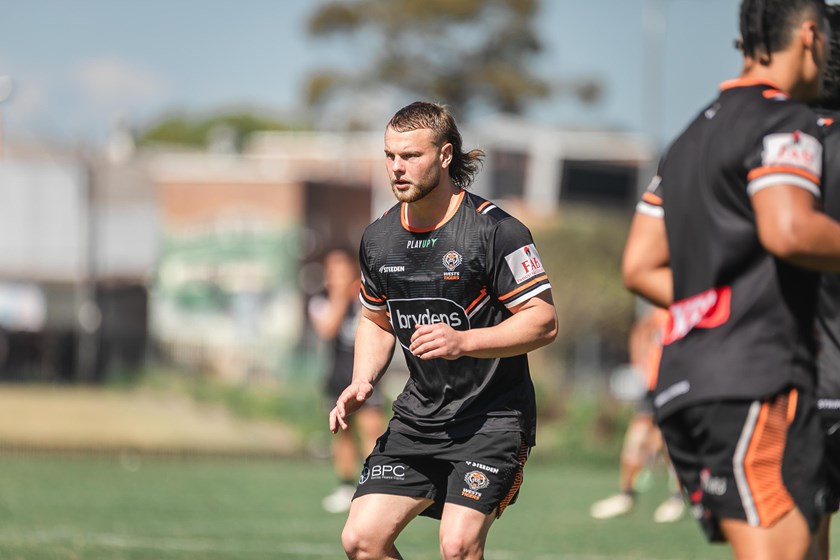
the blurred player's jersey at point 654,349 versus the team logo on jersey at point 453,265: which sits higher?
the team logo on jersey at point 453,265

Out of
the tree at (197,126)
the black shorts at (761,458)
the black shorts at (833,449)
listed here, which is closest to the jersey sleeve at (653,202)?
the black shorts at (761,458)

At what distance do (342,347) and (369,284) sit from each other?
26.8 ft

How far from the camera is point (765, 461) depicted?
13.1 ft

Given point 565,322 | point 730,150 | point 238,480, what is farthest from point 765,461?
point 565,322

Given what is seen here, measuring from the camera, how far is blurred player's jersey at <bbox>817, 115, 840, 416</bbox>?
4574 mm

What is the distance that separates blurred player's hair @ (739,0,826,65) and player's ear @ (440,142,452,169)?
1.77 m

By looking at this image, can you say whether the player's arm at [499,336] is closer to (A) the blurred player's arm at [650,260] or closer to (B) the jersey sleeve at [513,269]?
(B) the jersey sleeve at [513,269]

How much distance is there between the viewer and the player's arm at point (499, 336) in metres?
5.18

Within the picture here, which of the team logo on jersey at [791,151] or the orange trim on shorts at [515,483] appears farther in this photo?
the orange trim on shorts at [515,483]

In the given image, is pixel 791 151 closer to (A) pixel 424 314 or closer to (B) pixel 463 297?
(B) pixel 463 297

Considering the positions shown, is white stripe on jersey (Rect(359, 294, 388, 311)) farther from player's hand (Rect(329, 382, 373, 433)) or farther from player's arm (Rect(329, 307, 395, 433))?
player's hand (Rect(329, 382, 373, 433))

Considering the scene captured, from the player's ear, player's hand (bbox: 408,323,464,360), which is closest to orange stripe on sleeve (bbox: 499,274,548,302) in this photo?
player's hand (bbox: 408,323,464,360)

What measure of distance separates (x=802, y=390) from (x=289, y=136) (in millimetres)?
73556

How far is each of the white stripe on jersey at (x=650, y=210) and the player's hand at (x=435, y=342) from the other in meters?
1.00
